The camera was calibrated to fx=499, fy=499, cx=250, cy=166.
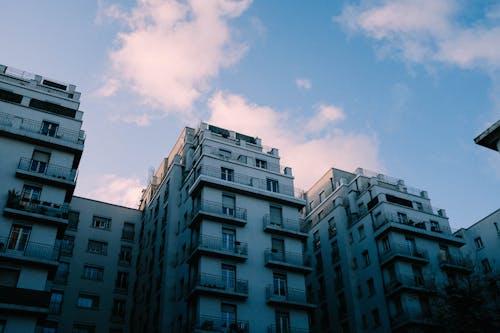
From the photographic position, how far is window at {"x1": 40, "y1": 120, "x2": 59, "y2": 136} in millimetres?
37125

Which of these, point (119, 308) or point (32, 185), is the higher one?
point (32, 185)

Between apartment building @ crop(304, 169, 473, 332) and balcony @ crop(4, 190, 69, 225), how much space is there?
27968 mm

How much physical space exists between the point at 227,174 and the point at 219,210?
435cm

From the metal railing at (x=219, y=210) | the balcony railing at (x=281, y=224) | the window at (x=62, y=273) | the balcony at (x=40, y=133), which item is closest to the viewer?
the balcony at (x=40, y=133)

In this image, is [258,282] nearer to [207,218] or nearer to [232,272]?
[232,272]

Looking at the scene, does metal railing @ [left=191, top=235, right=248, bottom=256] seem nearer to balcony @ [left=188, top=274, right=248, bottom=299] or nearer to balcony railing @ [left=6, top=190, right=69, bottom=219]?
balcony @ [left=188, top=274, right=248, bottom=299]

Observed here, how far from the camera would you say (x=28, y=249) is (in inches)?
1239

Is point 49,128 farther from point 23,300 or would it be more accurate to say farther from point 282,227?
point 282,227

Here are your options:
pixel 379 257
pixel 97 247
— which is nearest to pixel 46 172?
pixel 97 247

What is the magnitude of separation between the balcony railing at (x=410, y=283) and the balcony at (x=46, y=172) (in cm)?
→ 2793

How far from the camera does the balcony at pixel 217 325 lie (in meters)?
33.7

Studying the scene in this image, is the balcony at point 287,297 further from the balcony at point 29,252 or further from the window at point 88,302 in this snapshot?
the window at point 88,302

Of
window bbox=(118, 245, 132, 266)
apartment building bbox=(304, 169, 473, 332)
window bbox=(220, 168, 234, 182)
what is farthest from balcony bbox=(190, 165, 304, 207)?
window bbox=(118, 245, 132, 266)

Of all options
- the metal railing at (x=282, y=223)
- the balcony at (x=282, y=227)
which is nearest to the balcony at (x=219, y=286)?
the balcony at (x=282, y=227)
